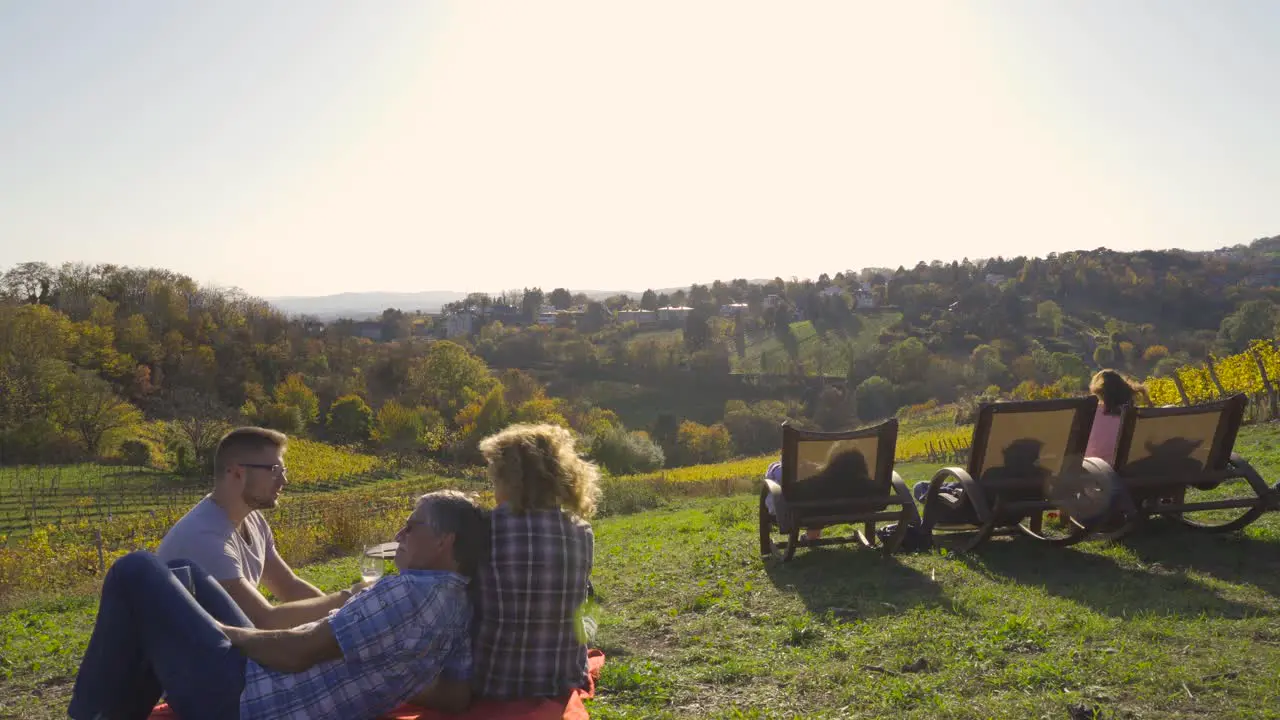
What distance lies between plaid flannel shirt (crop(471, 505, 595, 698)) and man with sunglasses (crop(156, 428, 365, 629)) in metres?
0.63

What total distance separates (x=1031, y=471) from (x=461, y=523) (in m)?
4.48

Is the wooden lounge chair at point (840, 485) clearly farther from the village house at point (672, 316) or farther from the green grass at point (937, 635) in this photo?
the village house at point (672, 316)

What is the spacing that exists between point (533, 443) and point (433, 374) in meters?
80.6

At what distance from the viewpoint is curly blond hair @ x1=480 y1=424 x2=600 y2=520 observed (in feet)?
10.5

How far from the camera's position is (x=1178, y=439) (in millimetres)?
5852

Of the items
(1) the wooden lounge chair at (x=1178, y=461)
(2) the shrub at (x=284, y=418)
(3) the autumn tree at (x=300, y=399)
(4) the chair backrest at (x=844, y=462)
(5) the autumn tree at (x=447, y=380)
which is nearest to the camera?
(1) the wooden lounge chair at (x=1178, y=461)

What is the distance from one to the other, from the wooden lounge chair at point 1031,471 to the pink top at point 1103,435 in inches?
10.6

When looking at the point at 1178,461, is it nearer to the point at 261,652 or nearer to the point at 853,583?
the point at 853,583

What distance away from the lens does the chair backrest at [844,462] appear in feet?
20.1

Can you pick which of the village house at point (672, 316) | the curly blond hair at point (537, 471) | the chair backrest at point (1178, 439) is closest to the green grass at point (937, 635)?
the chair backrest at point (1178, 439)

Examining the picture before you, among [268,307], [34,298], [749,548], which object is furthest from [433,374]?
[749,548]

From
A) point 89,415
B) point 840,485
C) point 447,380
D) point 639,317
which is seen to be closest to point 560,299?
point 639,317

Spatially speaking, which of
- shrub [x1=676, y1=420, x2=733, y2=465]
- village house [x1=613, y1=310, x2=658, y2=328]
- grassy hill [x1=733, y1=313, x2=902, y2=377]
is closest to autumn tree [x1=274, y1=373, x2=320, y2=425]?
shrub [x1=676, y1=420, x2=733, y2=465]

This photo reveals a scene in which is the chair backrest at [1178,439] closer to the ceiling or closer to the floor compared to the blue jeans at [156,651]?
closer to the floor
